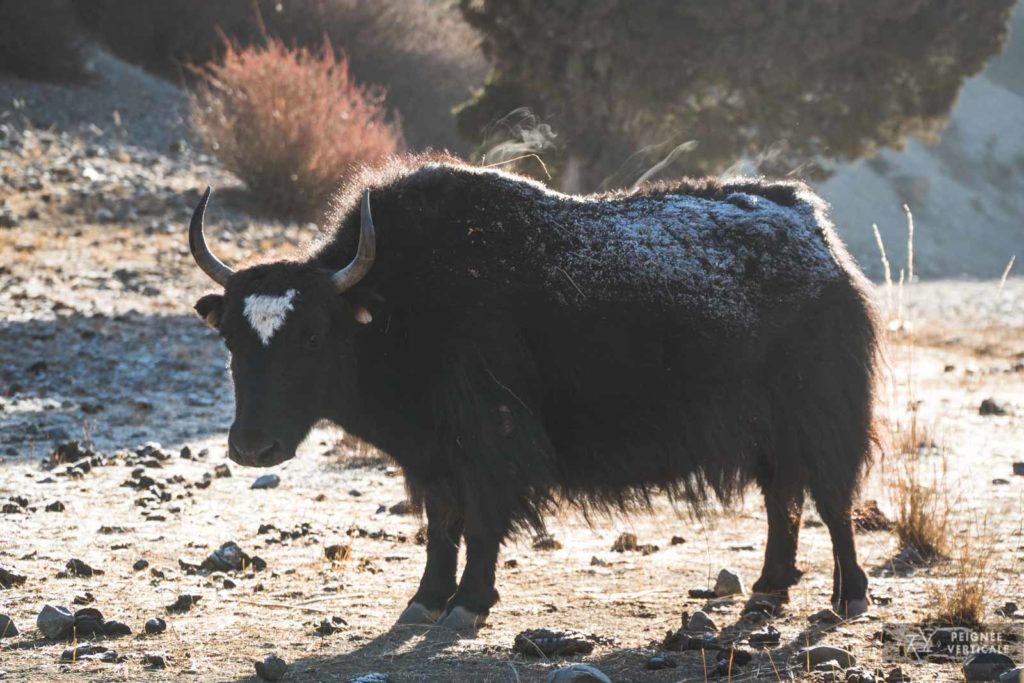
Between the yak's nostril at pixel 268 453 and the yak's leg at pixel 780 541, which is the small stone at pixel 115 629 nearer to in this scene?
the yak's nostril at pixel 268 453

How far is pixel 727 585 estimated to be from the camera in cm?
519

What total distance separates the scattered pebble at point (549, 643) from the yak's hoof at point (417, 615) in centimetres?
57

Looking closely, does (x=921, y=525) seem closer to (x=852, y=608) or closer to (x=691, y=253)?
(x=852, y=608)

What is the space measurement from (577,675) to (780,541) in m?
1.90

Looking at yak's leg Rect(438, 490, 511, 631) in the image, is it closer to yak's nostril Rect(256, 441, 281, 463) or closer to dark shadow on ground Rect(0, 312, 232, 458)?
yak's nostril Rect(256, 441, 281, 463)

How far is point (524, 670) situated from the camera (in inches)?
157

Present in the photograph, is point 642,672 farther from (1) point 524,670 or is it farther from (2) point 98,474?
(2) point 98,474

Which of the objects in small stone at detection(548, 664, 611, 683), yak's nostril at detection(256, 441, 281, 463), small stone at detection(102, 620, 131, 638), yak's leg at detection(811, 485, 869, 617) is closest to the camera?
small stone at detection(548, 664, 611, 683)

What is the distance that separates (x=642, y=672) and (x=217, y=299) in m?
2.10

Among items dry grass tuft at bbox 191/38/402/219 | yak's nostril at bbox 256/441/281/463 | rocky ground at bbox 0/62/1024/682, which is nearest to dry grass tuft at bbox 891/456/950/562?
rocky ground at bbox 0/62/1024/682

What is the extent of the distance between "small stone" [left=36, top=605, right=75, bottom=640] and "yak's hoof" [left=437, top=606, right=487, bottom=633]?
1.29 m

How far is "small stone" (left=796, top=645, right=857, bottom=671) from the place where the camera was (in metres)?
4.08

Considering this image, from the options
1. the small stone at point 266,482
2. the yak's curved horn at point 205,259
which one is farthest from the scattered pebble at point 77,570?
the small stone at point 266,482

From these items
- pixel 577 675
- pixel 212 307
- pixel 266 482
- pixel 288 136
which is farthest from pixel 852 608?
pixel 288 136
